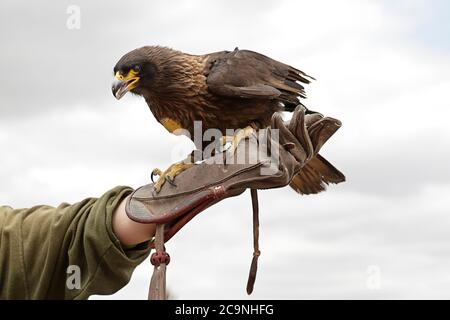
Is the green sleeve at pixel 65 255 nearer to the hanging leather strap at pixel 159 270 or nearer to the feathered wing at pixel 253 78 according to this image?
the hanging leather strap at pixel 159 270

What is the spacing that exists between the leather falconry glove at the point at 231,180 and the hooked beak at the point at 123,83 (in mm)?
847

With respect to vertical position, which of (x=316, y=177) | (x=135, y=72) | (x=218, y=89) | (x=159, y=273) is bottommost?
(x=159, y=273)

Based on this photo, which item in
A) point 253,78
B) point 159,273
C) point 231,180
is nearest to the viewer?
point 159,273

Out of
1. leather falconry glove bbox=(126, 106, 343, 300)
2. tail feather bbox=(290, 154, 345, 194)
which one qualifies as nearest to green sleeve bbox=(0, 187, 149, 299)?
leather falconry glove bbox=(126, 106, 343, 300)

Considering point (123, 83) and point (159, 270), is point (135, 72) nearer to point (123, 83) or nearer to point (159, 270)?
point (123, 83)

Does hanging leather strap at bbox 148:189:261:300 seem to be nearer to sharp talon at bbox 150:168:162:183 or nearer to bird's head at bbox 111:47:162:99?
sharp talon at bbox 150:168:162:183

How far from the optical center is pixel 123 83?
3.16 meters

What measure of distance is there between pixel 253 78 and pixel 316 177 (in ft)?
1.98

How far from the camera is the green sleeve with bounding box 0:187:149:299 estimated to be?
223 centimetres

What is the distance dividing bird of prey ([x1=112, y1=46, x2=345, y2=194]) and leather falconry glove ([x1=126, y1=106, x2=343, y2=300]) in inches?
28.5

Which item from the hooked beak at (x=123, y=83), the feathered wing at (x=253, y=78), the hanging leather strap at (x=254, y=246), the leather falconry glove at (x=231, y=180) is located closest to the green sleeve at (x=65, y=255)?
the leather falconry glove at (x=231, y=180)

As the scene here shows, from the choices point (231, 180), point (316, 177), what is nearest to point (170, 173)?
point (231, 180)
